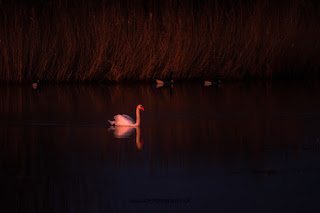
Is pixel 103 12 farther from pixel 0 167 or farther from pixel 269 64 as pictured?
pixel 0 167

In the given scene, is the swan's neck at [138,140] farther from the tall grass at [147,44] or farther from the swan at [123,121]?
the tall grass at [147,44]

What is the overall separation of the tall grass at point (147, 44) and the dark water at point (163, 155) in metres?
3.31

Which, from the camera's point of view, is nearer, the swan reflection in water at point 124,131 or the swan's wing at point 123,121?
the swan reflection in water at point 124,131

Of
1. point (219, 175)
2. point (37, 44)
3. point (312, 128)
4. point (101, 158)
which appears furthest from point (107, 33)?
point (219, 175)

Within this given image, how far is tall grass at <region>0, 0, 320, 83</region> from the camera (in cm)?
1653

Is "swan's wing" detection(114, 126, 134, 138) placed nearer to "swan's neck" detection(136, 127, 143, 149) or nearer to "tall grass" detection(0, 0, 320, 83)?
"swan's neck" detection(136, 127, 143, 149)

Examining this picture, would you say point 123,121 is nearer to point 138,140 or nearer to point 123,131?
point 123,131

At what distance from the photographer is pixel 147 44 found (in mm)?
16844

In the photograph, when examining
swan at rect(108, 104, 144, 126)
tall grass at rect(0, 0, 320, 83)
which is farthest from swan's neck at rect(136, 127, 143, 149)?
tall grass at rect(0, 0, 320, 83)

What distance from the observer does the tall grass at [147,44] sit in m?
16.5

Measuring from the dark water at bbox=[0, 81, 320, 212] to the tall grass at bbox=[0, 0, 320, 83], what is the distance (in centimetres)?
331

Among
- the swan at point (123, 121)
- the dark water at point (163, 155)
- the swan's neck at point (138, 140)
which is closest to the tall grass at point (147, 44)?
the dark water at point (163, 155)

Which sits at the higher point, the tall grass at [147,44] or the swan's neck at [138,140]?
the tall grass at [147,44]

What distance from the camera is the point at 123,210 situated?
5.54 metres
